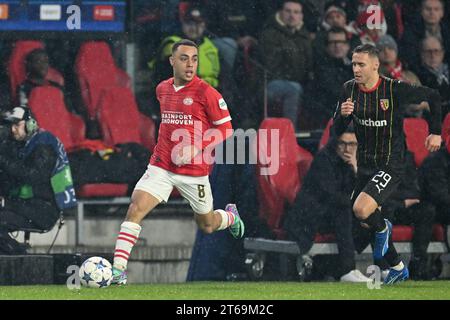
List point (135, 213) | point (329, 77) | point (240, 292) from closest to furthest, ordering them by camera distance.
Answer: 1. point (135, 213)
2. point (240, 292)
3. point (329, 77)

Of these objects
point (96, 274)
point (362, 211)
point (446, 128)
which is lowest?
point (96, 274)

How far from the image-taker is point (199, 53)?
1695cm

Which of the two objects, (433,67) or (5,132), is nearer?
(5,132)

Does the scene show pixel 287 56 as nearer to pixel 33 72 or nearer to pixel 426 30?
pixel 426 30

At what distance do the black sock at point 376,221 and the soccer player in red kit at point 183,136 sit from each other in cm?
132

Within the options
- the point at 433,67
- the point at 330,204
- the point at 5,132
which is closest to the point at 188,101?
the point at 330,204

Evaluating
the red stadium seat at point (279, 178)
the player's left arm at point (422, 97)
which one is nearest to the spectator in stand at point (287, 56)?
the red stadium seat at point (279, 178)

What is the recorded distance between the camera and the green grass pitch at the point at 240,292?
1198 centimetres

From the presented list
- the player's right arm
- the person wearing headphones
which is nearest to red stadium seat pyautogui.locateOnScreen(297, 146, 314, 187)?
the person wearing headphones

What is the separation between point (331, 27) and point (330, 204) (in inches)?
129

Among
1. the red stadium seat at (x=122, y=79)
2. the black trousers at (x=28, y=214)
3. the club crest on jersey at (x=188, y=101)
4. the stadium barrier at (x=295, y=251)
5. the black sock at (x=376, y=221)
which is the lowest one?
the stadium barrier at (x=295, y=251)

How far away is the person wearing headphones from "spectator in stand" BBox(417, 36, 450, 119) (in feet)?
14.5

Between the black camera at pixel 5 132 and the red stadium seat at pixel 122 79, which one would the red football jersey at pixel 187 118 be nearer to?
the black camera at pixel 5 132
